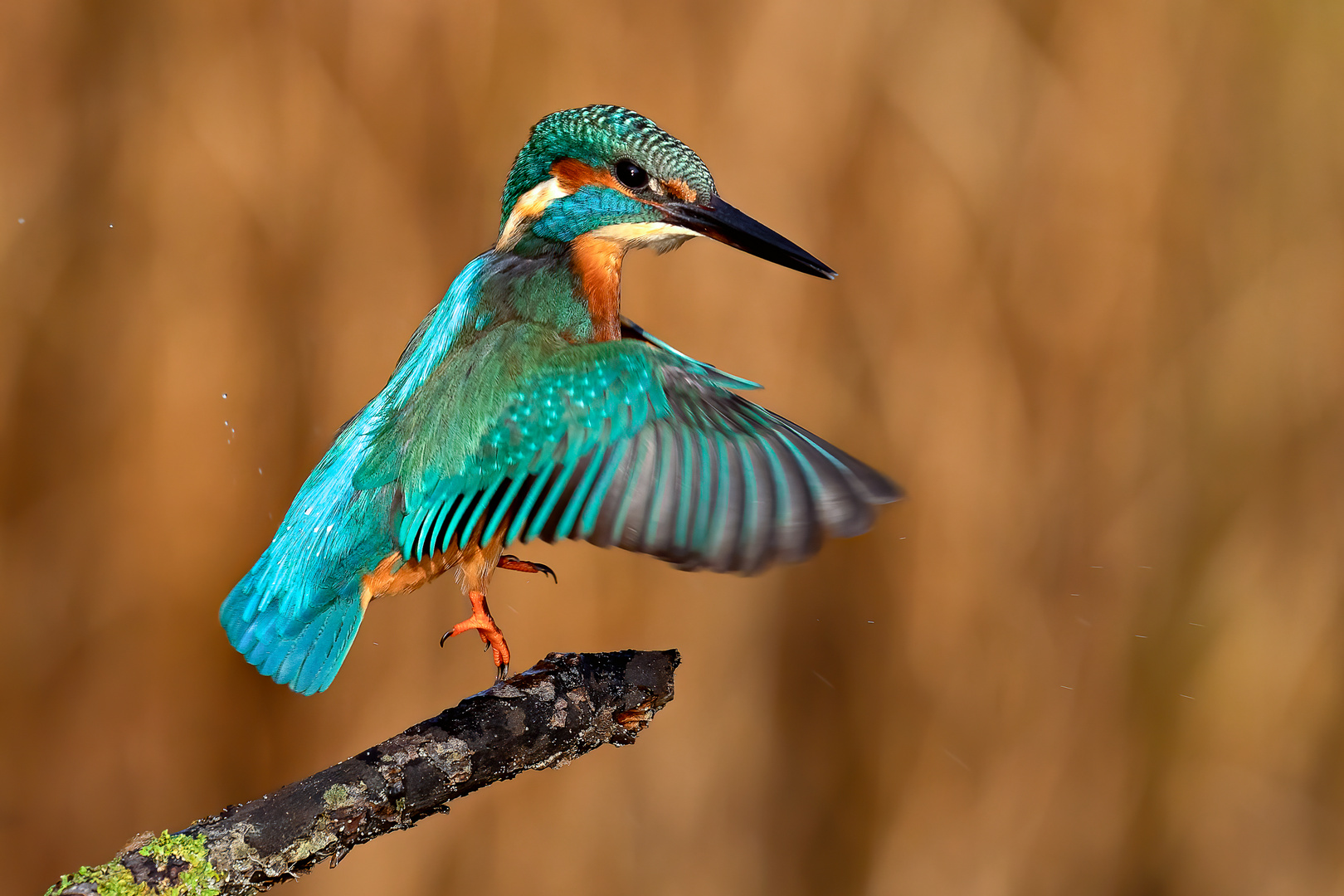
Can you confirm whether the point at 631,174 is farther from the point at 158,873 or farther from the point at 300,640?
the point at 158,873

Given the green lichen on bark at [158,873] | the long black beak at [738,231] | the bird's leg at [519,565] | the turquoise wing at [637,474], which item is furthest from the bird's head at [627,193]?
the green lichen on bark at [158,873]

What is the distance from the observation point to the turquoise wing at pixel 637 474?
35.4 inches

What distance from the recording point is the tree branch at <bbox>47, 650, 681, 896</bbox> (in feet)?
2.46

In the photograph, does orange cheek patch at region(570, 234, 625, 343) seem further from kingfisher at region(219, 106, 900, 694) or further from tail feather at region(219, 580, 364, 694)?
tail feather at region(219, 580, 364, 694)

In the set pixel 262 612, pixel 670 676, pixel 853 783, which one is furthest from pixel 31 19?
pixel 853 783

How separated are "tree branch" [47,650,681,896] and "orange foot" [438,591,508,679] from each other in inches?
5.0

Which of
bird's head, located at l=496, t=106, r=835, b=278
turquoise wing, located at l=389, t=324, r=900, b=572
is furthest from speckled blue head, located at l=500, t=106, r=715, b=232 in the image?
turquoise wing, located at l=389, t=324, r=900, b=572

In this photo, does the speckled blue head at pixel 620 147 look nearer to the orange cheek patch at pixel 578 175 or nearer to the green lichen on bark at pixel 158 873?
the orange cheek patch at pixel 578 175

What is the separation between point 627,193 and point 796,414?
827 mm

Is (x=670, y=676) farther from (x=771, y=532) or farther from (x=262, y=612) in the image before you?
(x=262, y=612)

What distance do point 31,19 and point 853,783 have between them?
1.71 m

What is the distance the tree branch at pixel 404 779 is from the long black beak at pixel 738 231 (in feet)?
1.28

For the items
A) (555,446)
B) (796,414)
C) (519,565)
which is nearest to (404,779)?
(555,446)

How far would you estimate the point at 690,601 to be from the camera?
6.15 ft
